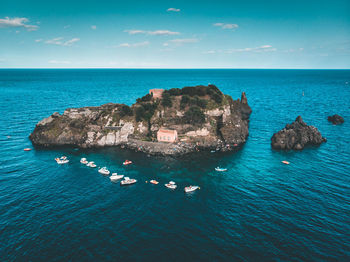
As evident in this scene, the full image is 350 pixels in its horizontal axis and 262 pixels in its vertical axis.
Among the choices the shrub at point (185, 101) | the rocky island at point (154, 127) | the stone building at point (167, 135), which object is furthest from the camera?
the shrub at point (185, 101)

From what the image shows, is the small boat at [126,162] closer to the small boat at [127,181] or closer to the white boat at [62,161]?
the small boat at [127,181]

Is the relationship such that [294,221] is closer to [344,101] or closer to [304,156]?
[304,156]

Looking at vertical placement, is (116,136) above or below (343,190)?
above

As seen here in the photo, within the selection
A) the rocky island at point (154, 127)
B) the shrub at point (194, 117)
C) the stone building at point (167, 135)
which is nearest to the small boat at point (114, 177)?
the rocky island at point (154, 127)

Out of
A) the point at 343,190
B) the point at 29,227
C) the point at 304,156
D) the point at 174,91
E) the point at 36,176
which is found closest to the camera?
the point at 29,227

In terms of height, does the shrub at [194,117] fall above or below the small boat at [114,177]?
above

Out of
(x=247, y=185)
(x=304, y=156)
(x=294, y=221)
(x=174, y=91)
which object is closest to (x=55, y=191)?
(x=247, y=185)
